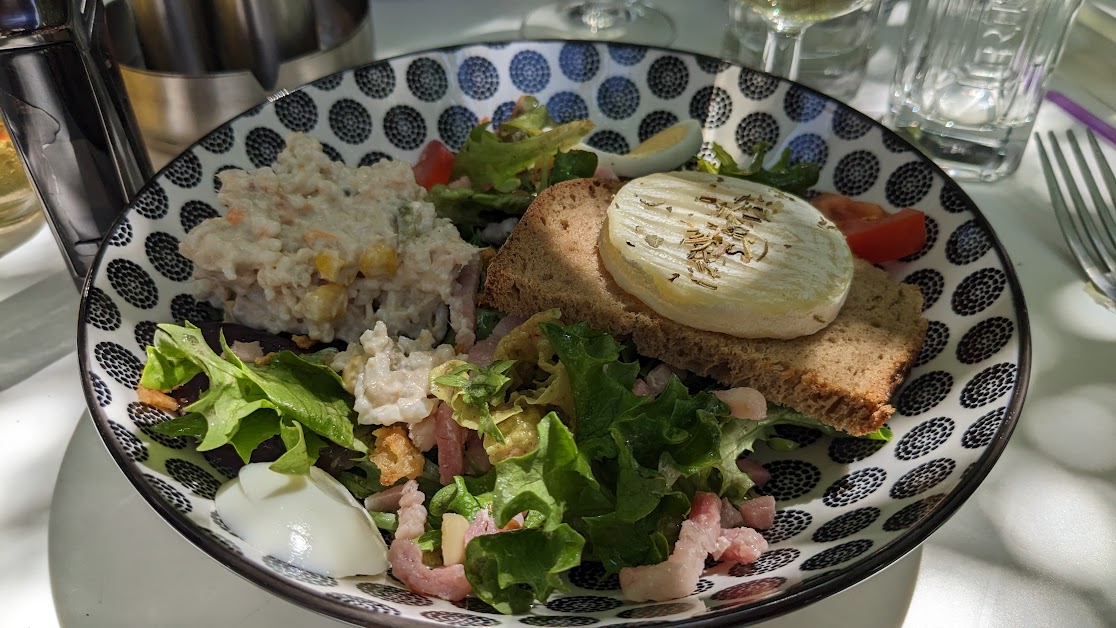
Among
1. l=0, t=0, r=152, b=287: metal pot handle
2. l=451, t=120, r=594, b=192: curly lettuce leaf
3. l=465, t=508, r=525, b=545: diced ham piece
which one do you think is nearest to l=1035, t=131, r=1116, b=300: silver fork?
l=451, t=120, r=594, b=192: curly lettuce leaf

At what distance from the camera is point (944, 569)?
1957mm

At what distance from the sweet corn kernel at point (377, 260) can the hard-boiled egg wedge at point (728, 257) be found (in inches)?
22.4

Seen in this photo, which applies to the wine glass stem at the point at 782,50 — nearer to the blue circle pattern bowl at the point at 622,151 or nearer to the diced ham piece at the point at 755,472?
the blue circle pattern bowl at the point at 622,151

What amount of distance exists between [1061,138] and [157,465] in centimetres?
338

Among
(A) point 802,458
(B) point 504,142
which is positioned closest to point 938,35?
(B) point 504,142

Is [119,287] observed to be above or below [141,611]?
above

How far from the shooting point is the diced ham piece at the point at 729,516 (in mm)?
1872

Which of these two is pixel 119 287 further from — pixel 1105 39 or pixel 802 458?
pixel 1105 39

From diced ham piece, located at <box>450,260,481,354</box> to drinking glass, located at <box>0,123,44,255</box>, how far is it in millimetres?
1567

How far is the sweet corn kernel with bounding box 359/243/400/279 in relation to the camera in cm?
209

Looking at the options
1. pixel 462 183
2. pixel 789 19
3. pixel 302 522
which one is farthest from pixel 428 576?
pixel 789 19

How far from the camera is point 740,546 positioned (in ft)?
5.77

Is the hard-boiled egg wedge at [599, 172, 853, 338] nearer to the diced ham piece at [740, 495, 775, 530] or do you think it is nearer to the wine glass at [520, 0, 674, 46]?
the diced ham piece at [740, 495, 775, 530]

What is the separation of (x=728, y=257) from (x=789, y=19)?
1.36 meters
